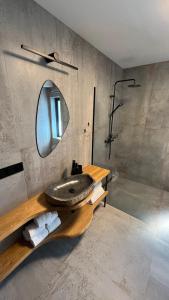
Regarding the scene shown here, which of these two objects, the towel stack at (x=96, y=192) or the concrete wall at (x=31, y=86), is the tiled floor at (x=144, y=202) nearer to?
the towel stack at (x=96, y=192)

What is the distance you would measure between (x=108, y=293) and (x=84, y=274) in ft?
0.84

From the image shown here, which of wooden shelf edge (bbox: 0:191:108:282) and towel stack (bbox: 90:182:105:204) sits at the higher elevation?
towel stack (bbox: 90:182:105:204)

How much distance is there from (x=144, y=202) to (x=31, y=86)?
2.46 m

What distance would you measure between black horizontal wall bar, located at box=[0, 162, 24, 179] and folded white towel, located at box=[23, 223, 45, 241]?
590mm

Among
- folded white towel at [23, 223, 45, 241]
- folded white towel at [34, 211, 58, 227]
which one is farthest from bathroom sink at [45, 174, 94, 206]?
folded white towel at [23, 223, 45, 241]

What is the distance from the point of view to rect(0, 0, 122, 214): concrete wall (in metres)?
1.00

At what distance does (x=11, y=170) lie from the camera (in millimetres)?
1142

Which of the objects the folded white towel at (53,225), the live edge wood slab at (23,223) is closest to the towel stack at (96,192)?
the live edge wood slab at (23,223)

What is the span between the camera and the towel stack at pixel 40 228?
130cm

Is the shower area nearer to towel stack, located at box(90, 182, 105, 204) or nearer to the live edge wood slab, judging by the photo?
towel stack, located at box(90, 182, 105, 204)

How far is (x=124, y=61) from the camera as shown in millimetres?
2281

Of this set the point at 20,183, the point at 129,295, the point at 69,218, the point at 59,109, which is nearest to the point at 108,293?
the point at 129,295

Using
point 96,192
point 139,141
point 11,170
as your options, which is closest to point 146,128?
point 139,141

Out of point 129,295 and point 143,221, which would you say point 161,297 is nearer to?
point 129,295
